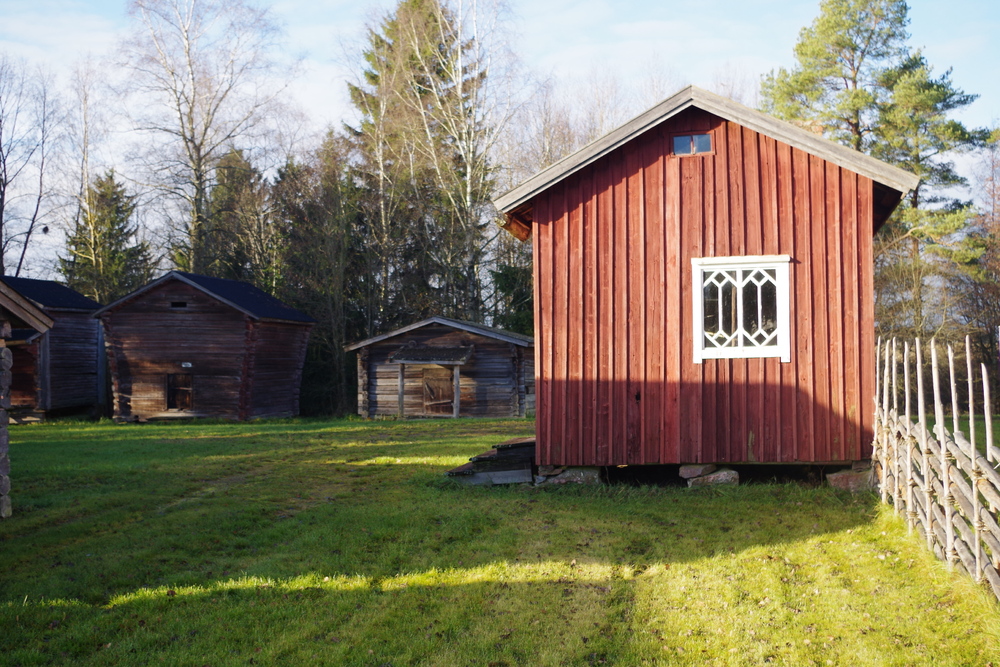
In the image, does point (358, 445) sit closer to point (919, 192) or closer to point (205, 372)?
point (205, 372)

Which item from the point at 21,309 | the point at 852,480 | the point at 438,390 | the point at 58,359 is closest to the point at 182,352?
the point at 58,359

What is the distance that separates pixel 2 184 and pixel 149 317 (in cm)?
1681

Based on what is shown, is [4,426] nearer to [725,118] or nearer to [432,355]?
[725,118]

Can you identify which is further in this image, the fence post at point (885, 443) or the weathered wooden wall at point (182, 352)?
the weathered wooden wall at point (182, 352)

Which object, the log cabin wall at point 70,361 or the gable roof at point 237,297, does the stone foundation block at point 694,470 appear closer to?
the gable roof at point 237,297

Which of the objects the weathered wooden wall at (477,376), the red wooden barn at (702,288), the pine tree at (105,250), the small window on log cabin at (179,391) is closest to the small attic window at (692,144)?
the red wooden barn at (702,288)

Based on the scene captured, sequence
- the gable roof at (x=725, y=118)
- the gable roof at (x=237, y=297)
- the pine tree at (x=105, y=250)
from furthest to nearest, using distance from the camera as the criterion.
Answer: the pine tree at (x=105, y=250) < the gable roof at (x=237, y=297) < the gable roof at (x=725, y=118)

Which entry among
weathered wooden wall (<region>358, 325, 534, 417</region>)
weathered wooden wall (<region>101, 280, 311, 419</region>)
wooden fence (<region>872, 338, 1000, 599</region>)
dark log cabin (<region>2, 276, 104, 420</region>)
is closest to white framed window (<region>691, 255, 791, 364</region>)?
wooden fence (<region>872, 338, 1000, 599</region>)

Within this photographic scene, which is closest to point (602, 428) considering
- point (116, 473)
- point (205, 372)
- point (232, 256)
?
point (116, 473)

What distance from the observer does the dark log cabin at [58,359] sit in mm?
29156

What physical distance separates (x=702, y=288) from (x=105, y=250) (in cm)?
3553

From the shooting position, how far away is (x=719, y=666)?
18.3 feet

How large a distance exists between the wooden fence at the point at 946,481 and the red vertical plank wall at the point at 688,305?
52.9 inches

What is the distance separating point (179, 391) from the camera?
1110 inches
